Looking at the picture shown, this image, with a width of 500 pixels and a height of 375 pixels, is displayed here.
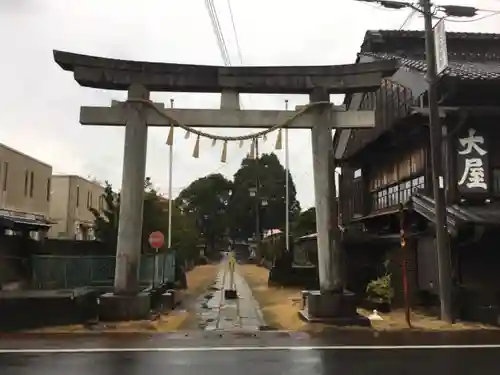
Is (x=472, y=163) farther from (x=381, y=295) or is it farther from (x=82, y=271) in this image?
(x=82, y=271)

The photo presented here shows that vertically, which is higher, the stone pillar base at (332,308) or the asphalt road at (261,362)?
the stone pillar base at (332,308)

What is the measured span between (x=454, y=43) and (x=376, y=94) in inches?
243

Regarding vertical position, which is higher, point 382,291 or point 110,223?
point 110,223

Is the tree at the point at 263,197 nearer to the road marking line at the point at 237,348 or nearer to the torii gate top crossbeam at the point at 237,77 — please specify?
the torii gate top crossbeam at the point at 237,77

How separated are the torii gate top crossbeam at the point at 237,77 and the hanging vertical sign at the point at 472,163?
397 cm

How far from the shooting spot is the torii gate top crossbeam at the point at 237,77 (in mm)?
15500

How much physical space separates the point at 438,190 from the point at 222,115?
687 centimetres

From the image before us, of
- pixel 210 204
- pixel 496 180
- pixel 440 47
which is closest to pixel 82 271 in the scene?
pixel 440 47

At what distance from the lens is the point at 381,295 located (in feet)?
58.6

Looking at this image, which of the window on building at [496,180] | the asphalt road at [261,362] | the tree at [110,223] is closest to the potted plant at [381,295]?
the window on building at [496,180]

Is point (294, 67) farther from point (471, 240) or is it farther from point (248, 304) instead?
point (248, 304)

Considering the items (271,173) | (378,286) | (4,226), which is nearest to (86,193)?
(4,226)

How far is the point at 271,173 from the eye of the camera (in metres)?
77.3

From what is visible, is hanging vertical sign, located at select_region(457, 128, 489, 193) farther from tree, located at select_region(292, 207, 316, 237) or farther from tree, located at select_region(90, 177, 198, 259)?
tree, located at select_region(292, 207, 316, 237)
